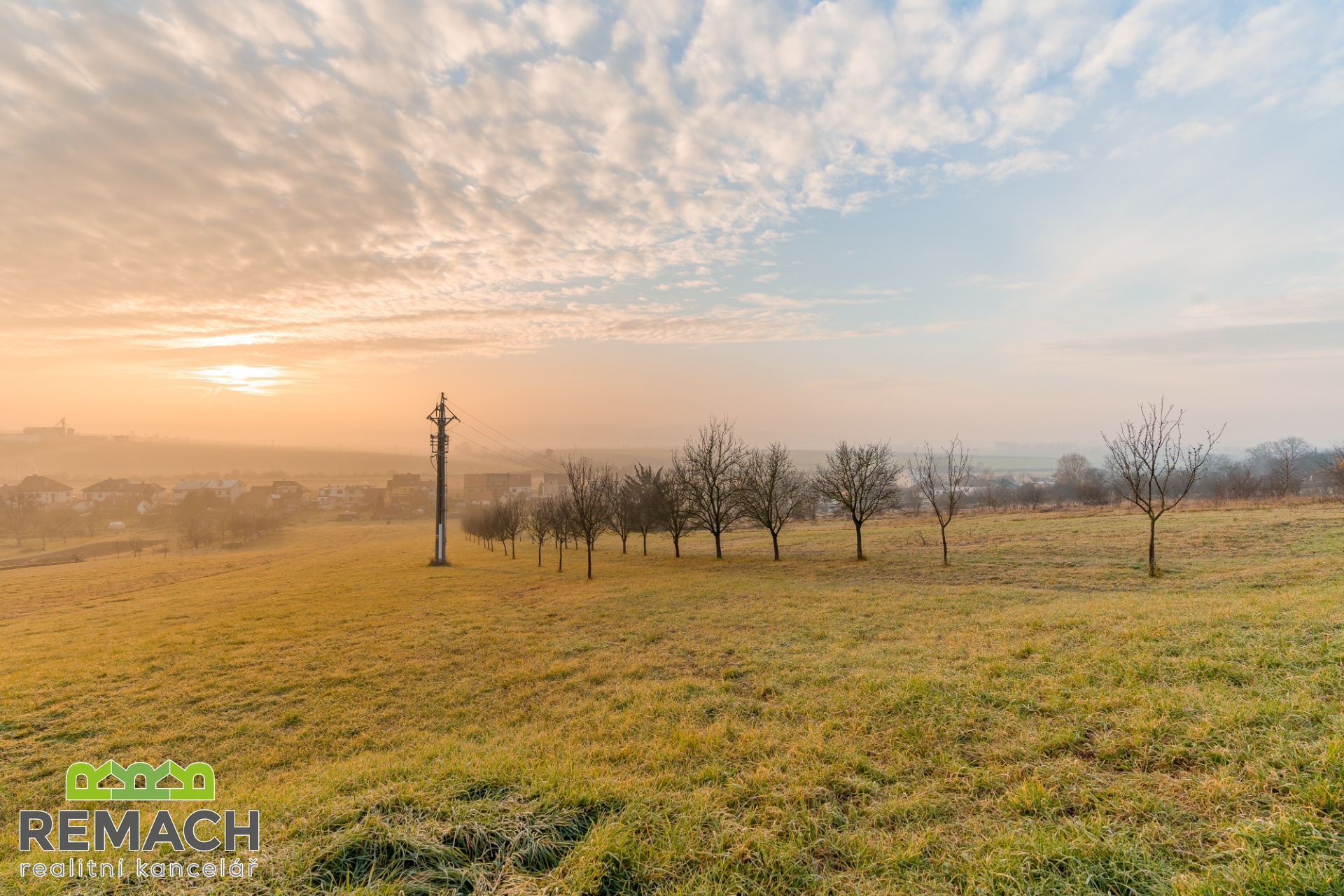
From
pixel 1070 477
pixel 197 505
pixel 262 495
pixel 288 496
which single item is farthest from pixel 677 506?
pixel 288 496

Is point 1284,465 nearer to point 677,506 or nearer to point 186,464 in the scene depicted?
point 677,506

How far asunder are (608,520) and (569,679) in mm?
22358

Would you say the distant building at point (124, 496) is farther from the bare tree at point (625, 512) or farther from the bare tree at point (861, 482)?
the bare tree at point (861, 482)

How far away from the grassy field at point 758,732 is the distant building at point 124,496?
229 feet

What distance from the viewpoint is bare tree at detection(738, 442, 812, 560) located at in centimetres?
2661

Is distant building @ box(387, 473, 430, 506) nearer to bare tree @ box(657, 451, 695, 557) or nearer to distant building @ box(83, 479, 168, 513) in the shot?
distant building @ box(83, 479, 168, 513)

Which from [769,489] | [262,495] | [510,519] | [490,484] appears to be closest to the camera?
[769,489]

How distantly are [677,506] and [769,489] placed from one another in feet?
18.5

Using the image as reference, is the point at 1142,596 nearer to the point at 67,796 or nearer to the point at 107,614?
the point at 67,796

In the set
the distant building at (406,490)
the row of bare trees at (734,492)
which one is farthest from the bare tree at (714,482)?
the distant building at (406,490)

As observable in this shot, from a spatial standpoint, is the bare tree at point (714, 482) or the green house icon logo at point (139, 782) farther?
the bare tree at point (714, 482)

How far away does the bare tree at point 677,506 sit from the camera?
95.2ft

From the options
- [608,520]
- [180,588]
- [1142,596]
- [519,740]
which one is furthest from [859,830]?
[180,588]

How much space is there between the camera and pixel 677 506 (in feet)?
95.9
